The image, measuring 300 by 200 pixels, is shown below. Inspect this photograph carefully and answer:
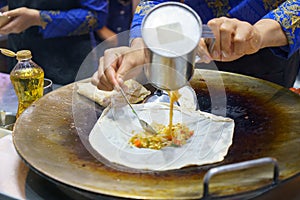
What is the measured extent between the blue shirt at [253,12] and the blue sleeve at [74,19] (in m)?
0.85

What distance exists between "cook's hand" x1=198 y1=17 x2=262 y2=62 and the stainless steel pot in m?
0.13

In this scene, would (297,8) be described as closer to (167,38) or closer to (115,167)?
(167,38)

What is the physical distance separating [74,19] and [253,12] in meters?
1.09

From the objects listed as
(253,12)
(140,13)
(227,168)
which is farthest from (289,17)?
(227,168)

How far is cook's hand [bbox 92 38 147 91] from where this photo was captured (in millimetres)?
1248

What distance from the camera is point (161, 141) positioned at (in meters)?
1.19

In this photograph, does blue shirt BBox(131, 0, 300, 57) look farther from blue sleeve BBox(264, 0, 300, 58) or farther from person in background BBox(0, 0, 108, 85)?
person in background BBox(0, 0, 108, 85)

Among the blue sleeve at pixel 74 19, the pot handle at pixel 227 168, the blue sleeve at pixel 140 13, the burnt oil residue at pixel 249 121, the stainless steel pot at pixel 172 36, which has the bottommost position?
the blue sleeve at pixel 74 19

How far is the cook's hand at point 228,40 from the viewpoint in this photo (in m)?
1.12

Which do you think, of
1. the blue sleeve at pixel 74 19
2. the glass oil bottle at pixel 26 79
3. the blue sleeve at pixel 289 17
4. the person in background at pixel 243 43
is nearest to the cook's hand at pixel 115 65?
the person in background at pixel 243 43

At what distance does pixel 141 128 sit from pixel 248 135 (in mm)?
300

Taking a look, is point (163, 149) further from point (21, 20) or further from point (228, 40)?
point (21, 20)

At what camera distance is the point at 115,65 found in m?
1.29

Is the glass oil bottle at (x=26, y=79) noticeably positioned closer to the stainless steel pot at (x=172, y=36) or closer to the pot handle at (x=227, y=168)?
the stainless steel pot at (x=172, y=36)
